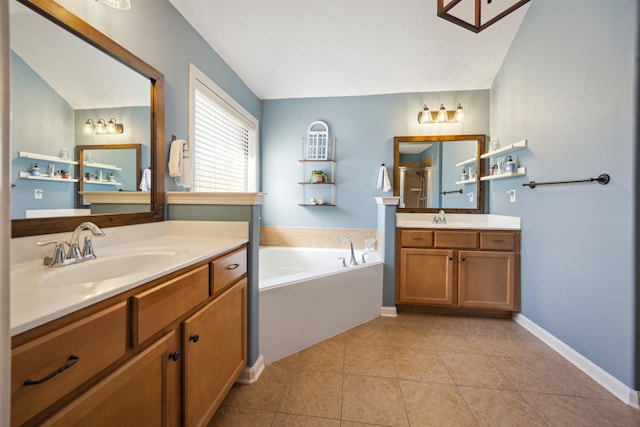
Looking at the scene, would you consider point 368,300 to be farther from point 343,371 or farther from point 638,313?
point 638,313

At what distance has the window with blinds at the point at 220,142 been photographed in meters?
2.22

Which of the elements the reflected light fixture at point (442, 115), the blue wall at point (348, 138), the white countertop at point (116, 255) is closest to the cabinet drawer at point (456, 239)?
the blue wall at point (348, 138)

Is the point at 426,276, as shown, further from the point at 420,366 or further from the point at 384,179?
the point at 384,179

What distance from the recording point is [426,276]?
2.61 m

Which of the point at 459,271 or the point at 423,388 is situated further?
the point at 459,271

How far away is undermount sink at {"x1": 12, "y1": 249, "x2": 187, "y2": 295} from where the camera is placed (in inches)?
29.3

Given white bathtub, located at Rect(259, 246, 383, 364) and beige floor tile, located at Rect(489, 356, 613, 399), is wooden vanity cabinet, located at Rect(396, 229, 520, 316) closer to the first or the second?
white bathtub, located at Rect(259, 246, 383, 364)

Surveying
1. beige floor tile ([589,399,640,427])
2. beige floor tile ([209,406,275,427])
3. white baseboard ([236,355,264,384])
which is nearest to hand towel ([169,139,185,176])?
white baseboard ([236,355,264,384])

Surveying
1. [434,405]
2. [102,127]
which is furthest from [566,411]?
[102,127]

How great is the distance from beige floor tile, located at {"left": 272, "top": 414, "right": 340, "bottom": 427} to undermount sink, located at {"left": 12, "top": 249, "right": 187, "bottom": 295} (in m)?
0.97

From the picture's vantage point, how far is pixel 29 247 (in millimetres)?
992

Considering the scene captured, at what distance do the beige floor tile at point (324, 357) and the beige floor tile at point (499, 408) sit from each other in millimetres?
760

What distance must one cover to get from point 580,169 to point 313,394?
222 centimetres

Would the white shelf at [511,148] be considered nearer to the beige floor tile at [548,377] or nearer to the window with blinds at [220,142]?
the beige floor tile at [548,377]
